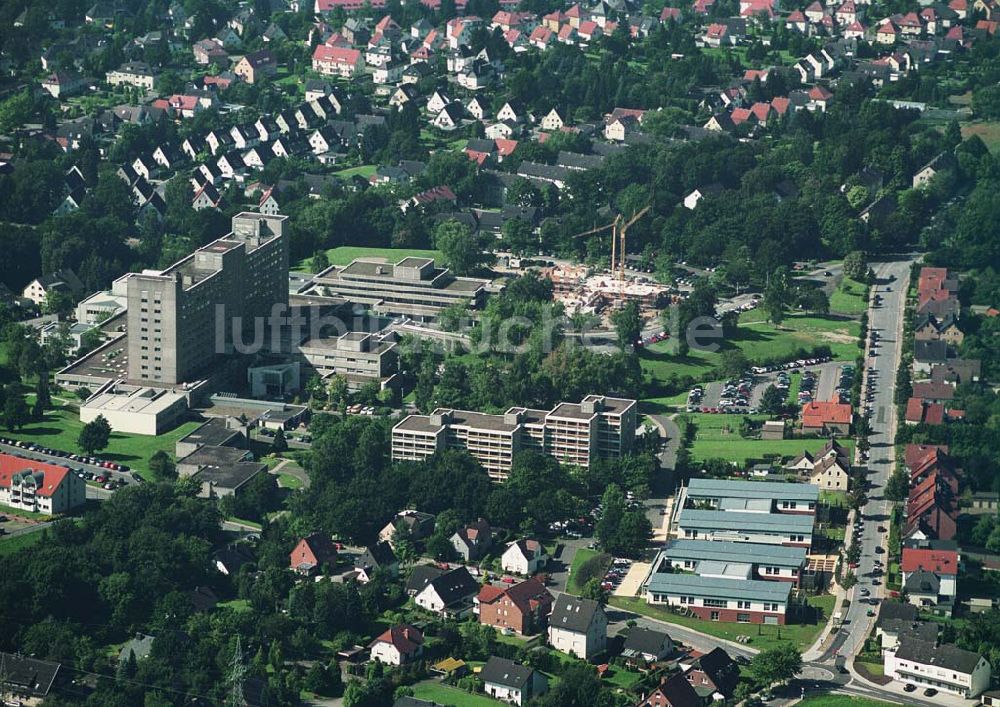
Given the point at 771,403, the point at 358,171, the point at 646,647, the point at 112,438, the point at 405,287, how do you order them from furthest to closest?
1. the point at 358,171
2. the point at 405,287
3. the point at 771,403
4. the point at 112,438
5. the point at 646,647

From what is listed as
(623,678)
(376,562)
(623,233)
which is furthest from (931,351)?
(623,678)

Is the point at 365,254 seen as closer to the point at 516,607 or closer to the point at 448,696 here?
the point at 516,607

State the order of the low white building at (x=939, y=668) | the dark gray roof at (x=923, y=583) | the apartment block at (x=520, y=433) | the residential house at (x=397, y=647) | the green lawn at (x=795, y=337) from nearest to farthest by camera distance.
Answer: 1. the low white building at (x=939, y=668)
2. the residential house at (x=397, y=647)
3. the dark gray roof at (x=923, y=583)
4. the apartment block at (x=520, y=433)
5. the green lawn at (x=795, y=337)

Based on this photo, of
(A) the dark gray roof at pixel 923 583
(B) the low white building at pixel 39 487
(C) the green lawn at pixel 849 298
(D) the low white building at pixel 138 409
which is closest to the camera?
(A) the dark gray roof at pixel 923 583

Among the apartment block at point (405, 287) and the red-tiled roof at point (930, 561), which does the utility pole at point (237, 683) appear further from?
the apartment block at point (405, 287)

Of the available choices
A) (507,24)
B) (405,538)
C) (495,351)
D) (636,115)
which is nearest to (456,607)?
(405,538)

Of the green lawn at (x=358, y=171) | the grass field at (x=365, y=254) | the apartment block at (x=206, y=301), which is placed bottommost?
the grass field at (x=365, y=254)

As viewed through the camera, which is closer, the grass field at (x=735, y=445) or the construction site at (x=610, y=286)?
the grass field at (x=735, y=445)

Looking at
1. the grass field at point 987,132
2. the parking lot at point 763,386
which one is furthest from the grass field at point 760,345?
the grass field at point 987,132

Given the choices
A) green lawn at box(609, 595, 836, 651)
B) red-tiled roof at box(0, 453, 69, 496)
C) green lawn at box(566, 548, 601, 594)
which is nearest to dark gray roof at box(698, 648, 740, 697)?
green lawn at box(609, 595, 836, 651)
